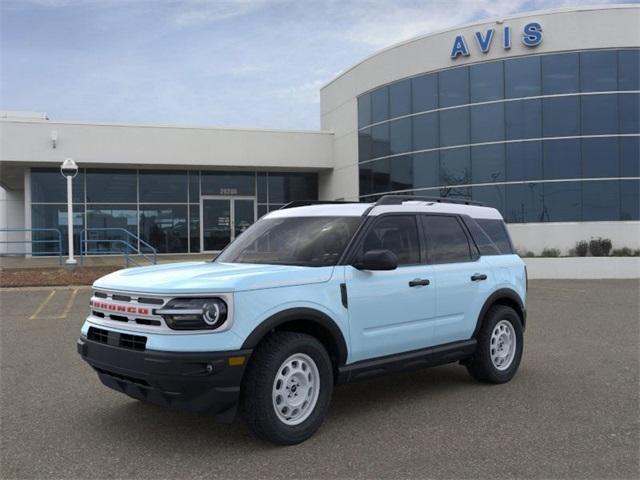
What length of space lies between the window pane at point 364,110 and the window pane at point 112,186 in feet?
33.2

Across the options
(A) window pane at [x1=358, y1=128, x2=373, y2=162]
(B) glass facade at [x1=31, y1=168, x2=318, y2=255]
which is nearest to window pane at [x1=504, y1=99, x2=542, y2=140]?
(A) window pane at [x1=358, y1=128, x2=373, y2=162]

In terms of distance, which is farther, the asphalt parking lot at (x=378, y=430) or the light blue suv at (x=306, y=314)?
the light blue suv at (x=306, y=314)

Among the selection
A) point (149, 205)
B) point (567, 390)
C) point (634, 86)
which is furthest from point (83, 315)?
point (634, 86)

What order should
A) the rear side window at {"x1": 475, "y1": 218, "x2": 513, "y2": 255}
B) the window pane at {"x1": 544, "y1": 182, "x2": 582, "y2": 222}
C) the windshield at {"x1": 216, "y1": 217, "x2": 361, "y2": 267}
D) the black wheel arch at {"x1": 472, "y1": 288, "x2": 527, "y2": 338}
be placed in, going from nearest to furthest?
1. the windshield at {"x1": 216, "y1": 217, "x2": 361, "y2": 267}
2. the black wheel arch at {"x1": 472, "y1": 288, "x2": 527, "y2": 338}
3. the rear side window at {"x1": 475, "y1": 218, "x2": 513, "y2": 255}
4. the window pane at {"x1": 544, "y1": 182, "x2": 582, "y2": 222}

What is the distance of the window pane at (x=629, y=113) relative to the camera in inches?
837

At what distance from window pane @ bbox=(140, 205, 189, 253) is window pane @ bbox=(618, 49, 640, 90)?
18004mm

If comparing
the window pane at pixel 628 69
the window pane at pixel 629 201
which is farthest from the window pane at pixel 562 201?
the window pane at pixel 628 69

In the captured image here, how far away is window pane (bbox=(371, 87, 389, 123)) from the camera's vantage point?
25.8 meters

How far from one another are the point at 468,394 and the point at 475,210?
2033 millimetres

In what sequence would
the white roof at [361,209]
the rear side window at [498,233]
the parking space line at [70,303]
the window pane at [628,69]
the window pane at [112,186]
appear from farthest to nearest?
the window pane at [112,186]
the window pane at [628,69]
the parking space line at [70,303]
the rear side window at [498,233]
the white roof at [361,209]

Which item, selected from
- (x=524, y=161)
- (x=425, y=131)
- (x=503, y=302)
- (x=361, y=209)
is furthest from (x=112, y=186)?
(x=361, y=209)

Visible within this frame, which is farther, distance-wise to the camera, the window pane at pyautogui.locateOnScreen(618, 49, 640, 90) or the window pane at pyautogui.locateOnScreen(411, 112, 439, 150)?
the window pane at pyautogui.locateOnScreen(411, 112, 439, 150)

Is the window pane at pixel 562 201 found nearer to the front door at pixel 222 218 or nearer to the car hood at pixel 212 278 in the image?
the front door at pixel 222 218

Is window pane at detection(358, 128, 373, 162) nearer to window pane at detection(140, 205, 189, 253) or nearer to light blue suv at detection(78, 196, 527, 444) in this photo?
window pane at detection(140, 205, 189, 253)
